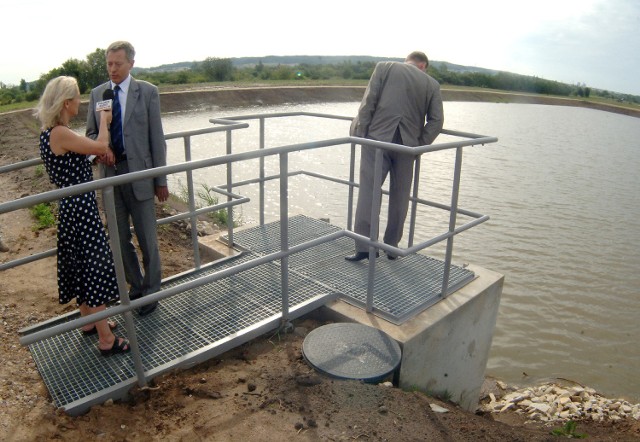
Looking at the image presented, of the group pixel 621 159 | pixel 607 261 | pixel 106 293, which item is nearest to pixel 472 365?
pixel 106 293

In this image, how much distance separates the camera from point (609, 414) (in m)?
5.07

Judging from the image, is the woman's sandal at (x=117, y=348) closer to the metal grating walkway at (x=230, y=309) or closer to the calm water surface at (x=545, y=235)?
the metal grating walkway at (x=230, y=309)

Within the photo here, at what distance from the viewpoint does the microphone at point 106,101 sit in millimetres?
2916

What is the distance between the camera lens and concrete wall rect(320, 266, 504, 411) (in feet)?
10.9

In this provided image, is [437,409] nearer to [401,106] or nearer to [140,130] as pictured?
[401,106]

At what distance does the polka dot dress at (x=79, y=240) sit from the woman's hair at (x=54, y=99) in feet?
0.25

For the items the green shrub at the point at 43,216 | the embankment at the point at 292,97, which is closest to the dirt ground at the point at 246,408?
the green shrub at the point at 43,216

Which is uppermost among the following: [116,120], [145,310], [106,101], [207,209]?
[106,101]

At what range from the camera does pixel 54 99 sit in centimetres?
262

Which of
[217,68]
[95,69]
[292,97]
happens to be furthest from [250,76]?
[95,69]

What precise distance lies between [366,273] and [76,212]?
219 cm

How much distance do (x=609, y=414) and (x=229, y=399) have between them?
4264 millimetres

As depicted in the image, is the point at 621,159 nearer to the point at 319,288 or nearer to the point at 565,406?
the point at 565,406

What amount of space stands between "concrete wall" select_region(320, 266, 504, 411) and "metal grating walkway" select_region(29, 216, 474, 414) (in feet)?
0.32
